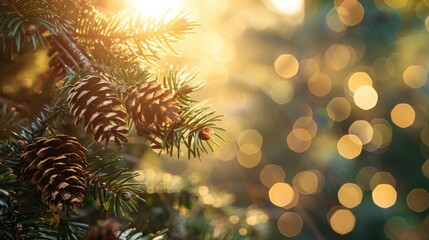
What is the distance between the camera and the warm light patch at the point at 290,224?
169 cm

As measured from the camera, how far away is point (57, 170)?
0.32 m

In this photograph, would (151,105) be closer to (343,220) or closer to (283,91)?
(283,91)

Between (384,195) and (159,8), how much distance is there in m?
1.43

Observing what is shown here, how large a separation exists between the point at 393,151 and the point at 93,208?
1.42 m

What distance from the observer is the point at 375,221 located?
164 centimetres

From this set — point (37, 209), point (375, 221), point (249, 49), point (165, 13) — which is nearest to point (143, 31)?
point (165, 13)

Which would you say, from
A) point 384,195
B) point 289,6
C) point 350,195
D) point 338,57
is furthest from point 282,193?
point 289,6

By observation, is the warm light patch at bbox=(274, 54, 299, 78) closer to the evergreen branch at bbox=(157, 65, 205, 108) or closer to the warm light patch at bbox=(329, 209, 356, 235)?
the warm light patch at bbox=(329, 209, 356, 235)

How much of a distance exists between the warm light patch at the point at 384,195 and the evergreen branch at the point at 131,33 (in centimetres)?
140

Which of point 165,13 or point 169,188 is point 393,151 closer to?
point 169,188

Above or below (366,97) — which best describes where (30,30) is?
below

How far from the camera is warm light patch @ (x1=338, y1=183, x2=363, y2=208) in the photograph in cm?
169

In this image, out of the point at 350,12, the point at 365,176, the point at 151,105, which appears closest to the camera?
the point at 151,105

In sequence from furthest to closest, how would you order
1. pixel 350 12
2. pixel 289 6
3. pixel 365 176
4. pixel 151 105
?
1. pixel 365 176
2. pixel 350 12
3. pixel 289 6
4. pixel 151 105
